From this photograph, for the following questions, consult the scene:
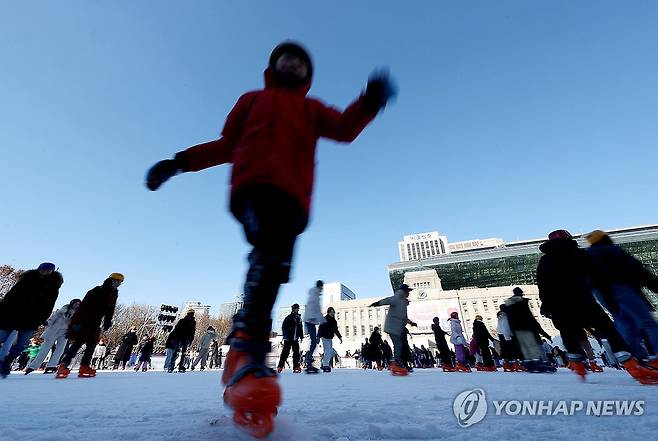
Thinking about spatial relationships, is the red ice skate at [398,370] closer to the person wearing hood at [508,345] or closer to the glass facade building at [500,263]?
the person wearing hood at [508,345]

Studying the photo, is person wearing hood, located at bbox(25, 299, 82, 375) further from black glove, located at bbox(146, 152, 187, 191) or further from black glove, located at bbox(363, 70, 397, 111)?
black glove, located at bbox(363, 70, 397, 111)

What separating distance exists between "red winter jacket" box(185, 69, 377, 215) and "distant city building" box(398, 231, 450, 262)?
13308 centimetres

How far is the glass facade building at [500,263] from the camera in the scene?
72.2m

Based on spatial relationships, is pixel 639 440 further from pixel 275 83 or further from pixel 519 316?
pixel 519 316

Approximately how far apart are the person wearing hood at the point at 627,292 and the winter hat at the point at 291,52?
3760 mm

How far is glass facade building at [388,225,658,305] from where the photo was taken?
72.2 meters

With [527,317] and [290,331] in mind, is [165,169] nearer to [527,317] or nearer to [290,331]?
[290,331]

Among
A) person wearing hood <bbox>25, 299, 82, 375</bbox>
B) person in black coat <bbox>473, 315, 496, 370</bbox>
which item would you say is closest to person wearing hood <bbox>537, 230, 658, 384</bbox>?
person in black coat <bbox>473, 315, 496, 370</bbox>

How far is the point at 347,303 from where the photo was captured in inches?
3027

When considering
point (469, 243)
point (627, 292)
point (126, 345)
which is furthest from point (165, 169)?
point (469, 243)

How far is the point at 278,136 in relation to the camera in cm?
153

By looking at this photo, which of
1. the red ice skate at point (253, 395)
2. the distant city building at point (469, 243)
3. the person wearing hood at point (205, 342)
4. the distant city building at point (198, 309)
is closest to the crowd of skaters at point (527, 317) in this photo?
the person wearing hood at point (205, 342)

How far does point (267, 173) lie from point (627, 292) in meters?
3.99

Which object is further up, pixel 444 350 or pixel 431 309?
pixel 431 309
